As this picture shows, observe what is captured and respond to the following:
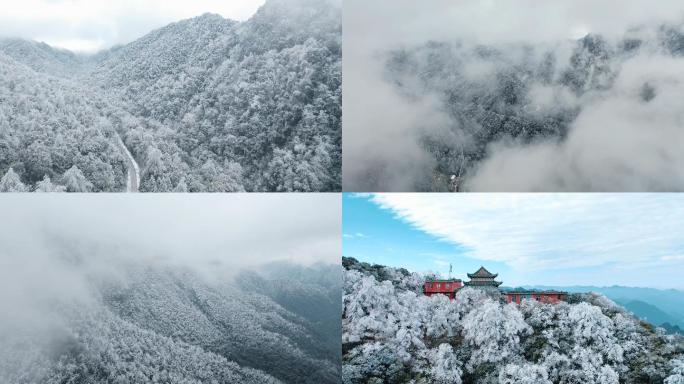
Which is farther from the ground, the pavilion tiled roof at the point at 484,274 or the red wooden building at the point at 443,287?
the pavilion tiled roof at the point at 484,274

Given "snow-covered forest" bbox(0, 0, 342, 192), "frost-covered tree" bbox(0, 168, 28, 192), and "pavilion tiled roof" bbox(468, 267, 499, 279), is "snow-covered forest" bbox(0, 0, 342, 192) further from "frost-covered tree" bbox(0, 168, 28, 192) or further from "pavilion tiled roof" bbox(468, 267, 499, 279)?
"pavilion tiled roof" bbox(468, 267, 499, 279)

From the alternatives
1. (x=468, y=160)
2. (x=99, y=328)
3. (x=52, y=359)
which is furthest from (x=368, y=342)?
(x=52, y=359)

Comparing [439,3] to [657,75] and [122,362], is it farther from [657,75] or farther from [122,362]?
[122,362]

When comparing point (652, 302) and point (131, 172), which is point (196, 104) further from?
point (652, 302)

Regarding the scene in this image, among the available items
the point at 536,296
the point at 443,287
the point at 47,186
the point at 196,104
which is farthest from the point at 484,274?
the point at 47,186

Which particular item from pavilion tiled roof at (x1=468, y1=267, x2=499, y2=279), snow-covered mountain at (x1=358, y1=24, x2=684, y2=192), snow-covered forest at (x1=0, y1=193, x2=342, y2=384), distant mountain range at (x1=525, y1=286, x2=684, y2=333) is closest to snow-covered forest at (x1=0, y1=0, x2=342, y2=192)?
snow-covered forest at (x1=0, y1=193, x2=342, y2=384)

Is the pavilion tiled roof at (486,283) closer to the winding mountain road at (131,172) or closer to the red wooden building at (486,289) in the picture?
the red wooden building at (486,289)

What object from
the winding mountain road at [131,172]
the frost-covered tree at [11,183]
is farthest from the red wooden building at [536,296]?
the frost-covered tree at [11,183]
